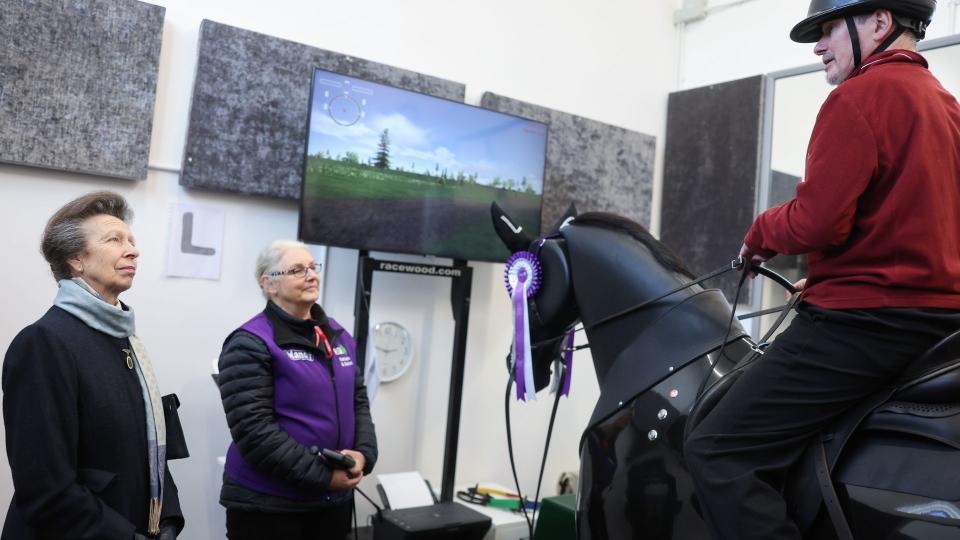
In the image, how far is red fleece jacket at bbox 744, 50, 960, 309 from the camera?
1.37m

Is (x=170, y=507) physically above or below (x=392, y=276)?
below

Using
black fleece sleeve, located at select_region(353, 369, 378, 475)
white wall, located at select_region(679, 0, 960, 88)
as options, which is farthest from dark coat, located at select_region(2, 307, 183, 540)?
white wall, located at select_region(679, 0, 960, 88)

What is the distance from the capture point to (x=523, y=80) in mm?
3961

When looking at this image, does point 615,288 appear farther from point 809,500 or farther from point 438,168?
point 438,168

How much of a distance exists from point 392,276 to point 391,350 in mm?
340

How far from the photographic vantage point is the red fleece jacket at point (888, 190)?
1371 millimetres

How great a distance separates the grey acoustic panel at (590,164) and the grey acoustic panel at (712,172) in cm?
18

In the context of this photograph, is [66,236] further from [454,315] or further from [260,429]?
[454,315]

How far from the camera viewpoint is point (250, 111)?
9.95 ft

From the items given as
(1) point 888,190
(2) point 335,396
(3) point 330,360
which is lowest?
(2) point 335,396

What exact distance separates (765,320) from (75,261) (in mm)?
→ 3259

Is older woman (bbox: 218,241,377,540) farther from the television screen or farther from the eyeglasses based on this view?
the television screen

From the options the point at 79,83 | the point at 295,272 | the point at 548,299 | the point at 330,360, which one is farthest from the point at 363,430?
the point at 79,83

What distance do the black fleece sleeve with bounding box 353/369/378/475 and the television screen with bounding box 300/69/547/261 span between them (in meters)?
0.68
